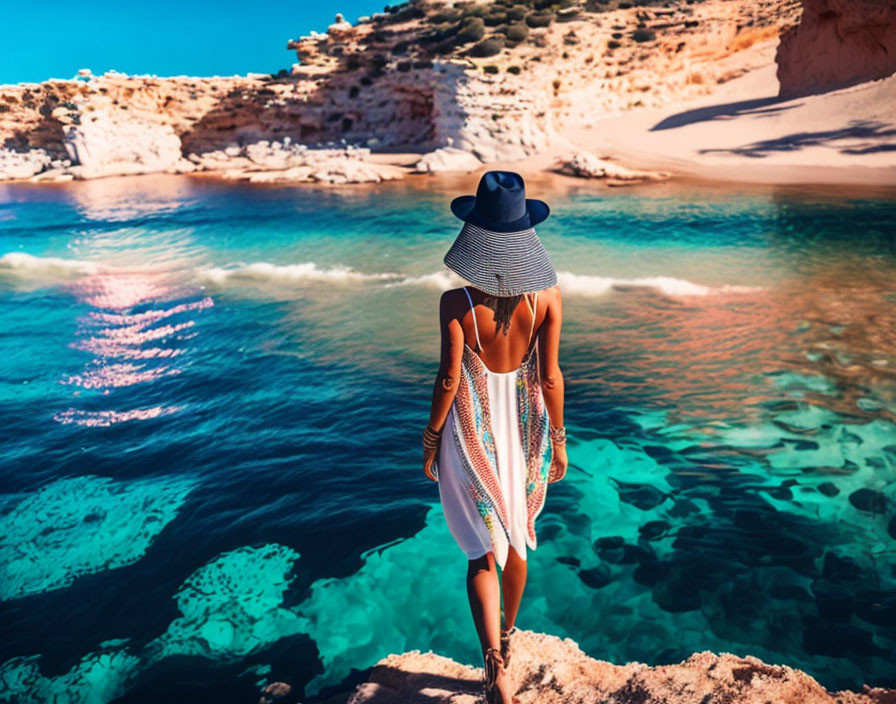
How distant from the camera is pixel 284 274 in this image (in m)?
12.4

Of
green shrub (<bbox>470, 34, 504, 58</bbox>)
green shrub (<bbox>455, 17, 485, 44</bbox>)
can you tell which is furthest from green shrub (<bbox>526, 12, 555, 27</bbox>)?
green shrub (<bbox>470, 34, 504, 58</bbox>)

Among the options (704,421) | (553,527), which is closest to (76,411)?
(553,527)

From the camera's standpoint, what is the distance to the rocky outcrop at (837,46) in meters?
20.9

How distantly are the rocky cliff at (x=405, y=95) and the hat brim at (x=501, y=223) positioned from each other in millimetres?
25133

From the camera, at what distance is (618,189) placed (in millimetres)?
20312

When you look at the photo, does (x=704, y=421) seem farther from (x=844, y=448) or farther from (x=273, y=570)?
(x=273, y=570)

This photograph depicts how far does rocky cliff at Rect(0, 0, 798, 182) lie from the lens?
2872 cm

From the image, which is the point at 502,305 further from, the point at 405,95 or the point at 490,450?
the point at 405,95

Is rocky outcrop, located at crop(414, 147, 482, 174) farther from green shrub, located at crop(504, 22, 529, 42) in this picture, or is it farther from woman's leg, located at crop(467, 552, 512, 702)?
woman's leg, located at crop(467, 552, 512, 702)

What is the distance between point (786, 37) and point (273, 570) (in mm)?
30049

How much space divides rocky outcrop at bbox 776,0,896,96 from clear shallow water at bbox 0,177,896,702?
599 inches

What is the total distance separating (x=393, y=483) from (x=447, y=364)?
2.91 metres

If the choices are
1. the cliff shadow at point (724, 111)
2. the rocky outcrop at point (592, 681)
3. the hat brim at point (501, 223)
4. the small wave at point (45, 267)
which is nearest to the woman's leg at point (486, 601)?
the rocky outcrop at point (592, 681)

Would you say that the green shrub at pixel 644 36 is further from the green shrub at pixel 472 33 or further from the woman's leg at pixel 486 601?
the woman's leg at pixel 486 601
